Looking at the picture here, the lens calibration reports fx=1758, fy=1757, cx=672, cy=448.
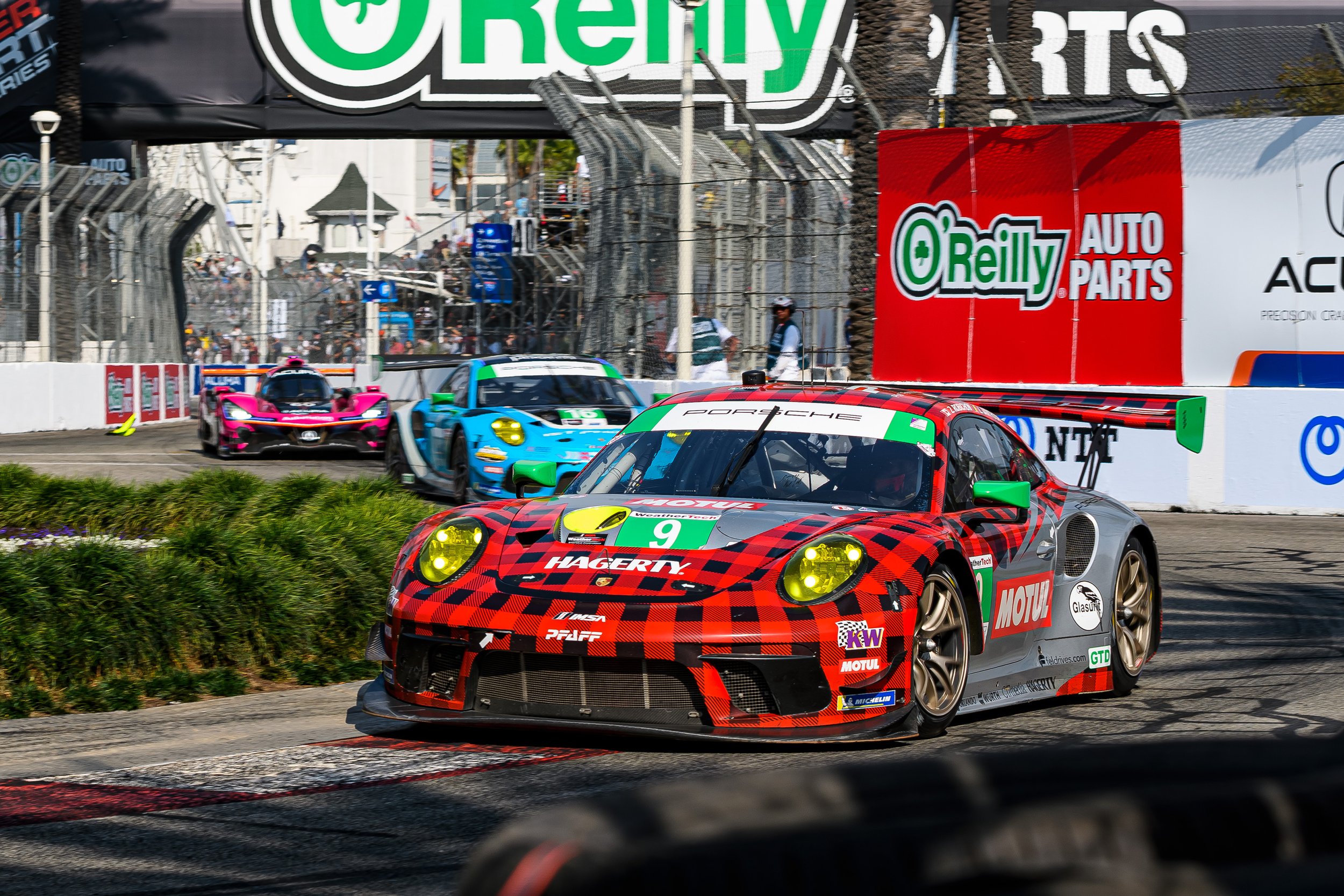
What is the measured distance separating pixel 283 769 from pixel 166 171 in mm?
80543

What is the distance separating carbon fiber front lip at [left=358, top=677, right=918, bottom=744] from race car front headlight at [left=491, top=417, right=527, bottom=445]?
9.01 meters

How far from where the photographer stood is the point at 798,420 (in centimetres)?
701

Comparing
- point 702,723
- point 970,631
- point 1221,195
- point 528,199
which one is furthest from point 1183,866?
point 528,199

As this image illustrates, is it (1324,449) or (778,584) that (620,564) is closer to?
(778,584)

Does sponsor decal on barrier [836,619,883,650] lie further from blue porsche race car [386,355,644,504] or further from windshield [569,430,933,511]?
blue porsche race car [386,355,644,504]

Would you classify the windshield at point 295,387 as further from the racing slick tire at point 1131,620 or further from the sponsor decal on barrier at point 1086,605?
the sponsor decal on barrier at point 1086,605

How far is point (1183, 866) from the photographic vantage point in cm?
151

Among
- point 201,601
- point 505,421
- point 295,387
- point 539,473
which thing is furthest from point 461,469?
point 295,387

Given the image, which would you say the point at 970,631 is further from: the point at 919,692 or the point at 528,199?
the point at 528,199

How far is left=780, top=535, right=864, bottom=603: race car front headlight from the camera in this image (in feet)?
18.6

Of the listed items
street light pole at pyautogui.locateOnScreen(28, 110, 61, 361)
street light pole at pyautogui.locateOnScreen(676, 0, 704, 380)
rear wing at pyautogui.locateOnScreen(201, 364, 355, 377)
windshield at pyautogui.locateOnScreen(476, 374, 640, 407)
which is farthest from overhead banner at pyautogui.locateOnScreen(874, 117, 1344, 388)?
street light pole at pyautogui.locateOnScreen(28, 110, 61, 361)

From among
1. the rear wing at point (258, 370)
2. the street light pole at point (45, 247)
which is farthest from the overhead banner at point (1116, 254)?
the street light pole at point (45, 247)

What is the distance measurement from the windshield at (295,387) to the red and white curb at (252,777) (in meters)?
18.4

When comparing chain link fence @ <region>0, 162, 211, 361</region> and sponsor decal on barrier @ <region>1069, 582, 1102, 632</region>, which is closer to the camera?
sponsor decal on barrier @ <region>1069, 582, 1102, 632</region>
